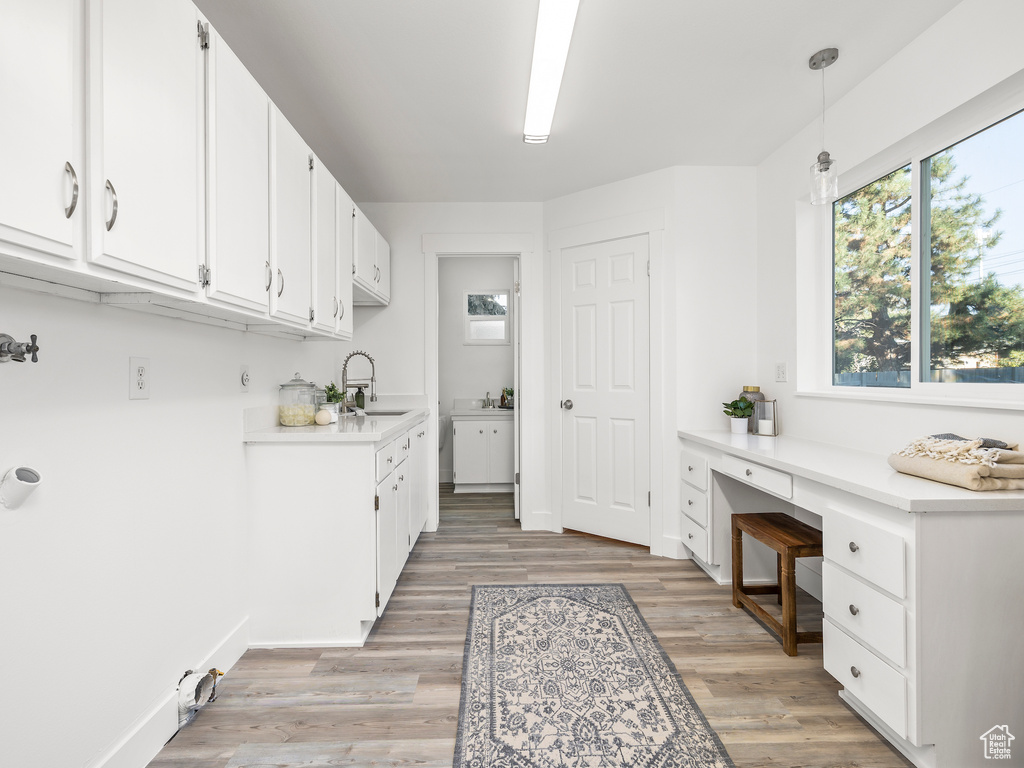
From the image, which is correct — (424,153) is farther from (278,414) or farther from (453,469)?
(453,469)

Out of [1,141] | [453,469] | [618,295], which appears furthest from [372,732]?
[453,469]

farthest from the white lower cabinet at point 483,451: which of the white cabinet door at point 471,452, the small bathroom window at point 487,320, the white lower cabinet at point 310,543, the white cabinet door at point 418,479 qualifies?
the white lower cabinet at point 310,543

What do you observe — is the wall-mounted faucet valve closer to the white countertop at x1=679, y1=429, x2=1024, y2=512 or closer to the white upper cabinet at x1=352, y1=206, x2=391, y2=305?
the white upper cabinet at x1=352, y1=206, x2=391, y2=305

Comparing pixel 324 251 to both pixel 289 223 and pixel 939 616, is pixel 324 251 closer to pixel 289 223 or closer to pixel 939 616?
pixel 289 223

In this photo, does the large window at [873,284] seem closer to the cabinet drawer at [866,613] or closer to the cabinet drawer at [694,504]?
the cabinet drawer at [694,504]

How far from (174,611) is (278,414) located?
107cm

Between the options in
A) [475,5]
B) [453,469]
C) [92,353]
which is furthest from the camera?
[453,469]

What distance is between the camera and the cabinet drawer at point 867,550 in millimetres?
1503

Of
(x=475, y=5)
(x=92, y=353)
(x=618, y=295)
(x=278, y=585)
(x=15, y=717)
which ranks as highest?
(x=475, y=5)

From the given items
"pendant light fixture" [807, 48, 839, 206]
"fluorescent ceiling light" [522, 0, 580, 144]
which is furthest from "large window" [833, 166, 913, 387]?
"fluorescent ceiling light" [522, 0, 580, 144]

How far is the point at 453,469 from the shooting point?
5371mm

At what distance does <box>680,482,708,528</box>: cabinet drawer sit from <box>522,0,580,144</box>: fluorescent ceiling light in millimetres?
2150

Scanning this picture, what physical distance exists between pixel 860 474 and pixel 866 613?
45cm

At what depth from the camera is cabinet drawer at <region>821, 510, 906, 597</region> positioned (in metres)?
1.50
